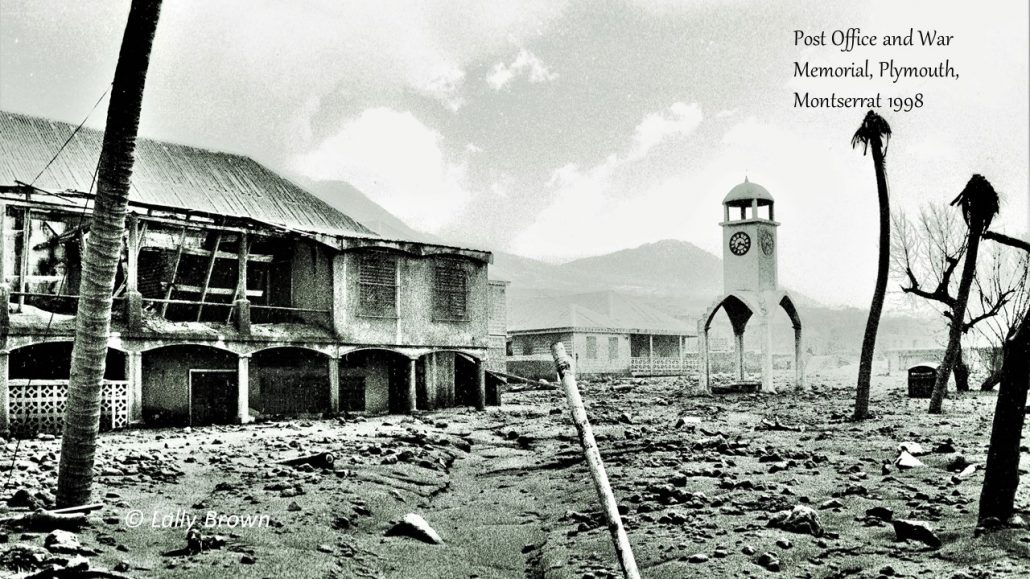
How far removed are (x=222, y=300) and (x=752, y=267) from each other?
56.0ft

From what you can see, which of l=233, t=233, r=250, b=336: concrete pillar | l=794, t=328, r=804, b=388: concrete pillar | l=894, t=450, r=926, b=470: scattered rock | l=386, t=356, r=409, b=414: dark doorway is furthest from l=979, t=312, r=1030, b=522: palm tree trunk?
l=794, t=328, r=804, b=388: concrete pillar

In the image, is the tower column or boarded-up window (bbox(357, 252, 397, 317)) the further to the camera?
the tower column

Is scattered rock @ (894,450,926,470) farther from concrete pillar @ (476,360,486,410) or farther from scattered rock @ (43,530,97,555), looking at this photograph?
concrete pillar @ (476,360,486,410)

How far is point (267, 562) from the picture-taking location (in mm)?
7703

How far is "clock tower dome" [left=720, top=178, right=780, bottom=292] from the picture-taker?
28.3 metres

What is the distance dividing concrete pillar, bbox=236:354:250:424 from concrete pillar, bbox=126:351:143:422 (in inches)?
95.5

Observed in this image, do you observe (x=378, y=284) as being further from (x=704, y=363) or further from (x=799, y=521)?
(x=799, y=521)

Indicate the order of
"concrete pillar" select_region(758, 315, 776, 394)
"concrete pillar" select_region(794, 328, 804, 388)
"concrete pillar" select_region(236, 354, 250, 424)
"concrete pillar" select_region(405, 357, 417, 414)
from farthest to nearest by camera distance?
1. "concrete pillar" select_region(794, 328, 804, 388)
2. "concrete pillar" select_region(758, 315, 776, 394)
3. "concrete pillar" select_region(405, 357, 417, 414)
4. "concrete pillar" select_region(236, 354, 250, 424)

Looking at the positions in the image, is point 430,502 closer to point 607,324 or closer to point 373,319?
point 373,319

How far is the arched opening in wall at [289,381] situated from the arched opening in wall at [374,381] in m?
0.89

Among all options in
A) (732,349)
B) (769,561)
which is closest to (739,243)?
(769,561)

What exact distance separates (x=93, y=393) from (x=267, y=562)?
240cm

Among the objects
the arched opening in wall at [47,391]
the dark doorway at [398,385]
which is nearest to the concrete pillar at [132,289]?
the arched opening in wall at [47,391]

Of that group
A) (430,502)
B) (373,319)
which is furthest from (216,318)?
(430,502)
